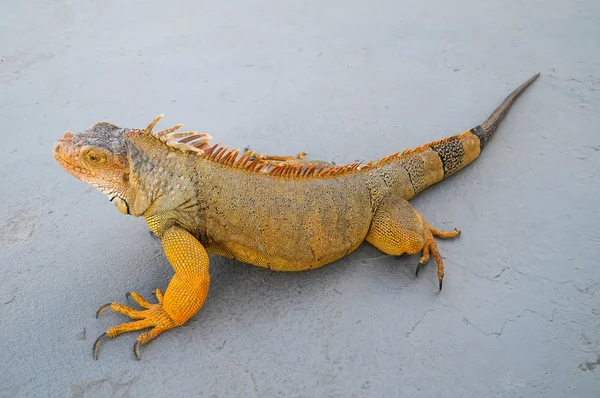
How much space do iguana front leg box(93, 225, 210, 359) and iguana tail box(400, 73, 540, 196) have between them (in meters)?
1.36

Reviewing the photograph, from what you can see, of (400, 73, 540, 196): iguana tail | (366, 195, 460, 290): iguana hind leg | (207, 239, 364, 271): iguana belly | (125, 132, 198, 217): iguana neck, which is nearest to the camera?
(125, 132, 198, 217): iguana neck

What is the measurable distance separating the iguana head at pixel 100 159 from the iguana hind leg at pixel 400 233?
52.7 inches

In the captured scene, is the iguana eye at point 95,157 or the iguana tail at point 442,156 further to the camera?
the iguana tail at point 442,156

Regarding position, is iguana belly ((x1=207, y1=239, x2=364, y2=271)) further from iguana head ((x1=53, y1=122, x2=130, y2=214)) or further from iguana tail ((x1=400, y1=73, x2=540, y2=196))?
iguana tail ((x1=400, y1=73, x2=540, y2=196))

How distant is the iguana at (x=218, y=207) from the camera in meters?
2.25

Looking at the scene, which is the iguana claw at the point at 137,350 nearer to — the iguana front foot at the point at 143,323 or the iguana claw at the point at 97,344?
the iguana front foot at the point at 143,323

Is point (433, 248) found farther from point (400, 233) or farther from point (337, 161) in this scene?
point (337, 161)

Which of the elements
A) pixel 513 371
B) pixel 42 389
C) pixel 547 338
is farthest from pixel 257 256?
pixel 547 338

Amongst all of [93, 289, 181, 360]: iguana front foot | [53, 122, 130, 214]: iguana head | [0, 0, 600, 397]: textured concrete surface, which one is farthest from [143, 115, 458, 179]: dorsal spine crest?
[93, 289, 181, 360]: iguana front foot

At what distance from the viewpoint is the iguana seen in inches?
88.6

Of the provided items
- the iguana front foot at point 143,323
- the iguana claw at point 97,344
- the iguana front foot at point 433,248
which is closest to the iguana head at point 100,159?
the iguana front foot at point 143,323

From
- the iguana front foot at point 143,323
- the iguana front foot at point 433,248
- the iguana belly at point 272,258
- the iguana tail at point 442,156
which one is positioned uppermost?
the iguana tail at point 442,156

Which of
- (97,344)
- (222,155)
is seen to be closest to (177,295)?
(97,344)

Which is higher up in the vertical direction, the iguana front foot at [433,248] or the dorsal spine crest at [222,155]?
the dorsal spine crest at [222,155]
